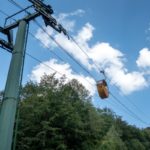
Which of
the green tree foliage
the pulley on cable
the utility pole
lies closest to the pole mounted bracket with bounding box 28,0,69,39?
the utility pole

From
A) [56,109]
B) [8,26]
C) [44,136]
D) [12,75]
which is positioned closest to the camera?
[12,75]

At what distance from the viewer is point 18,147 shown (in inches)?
1315

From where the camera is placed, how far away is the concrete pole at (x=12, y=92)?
8.78 m

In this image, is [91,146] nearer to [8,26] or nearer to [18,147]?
[18,147]

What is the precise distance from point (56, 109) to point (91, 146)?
257 inches

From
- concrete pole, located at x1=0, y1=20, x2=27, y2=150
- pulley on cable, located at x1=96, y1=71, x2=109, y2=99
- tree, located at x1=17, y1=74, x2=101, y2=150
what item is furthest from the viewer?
tree, located at x1=17, y1=74, x2=101, y2=150

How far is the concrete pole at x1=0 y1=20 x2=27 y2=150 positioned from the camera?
28.8ft

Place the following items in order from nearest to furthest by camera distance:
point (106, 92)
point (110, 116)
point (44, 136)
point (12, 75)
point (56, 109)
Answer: point (12, 75) → point (106, 92) → point (44, 136) → point (56, 109) → point (110, 116)

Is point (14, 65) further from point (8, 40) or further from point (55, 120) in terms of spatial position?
point (55, 120)

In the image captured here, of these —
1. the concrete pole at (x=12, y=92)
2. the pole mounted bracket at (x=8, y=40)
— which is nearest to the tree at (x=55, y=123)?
the pole mounted bracket at (x=8, y=40)

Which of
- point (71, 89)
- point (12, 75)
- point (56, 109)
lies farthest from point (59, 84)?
point (12, 75)

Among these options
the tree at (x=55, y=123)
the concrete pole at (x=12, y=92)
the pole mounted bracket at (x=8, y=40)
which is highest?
the tree at (x=55, y=123)

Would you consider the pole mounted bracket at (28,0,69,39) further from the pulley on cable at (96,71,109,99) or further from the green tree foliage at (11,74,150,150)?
the green tree foliage at (11,74,150,150)

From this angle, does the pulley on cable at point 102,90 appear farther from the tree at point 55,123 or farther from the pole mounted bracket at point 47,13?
the tree at point 55,123
